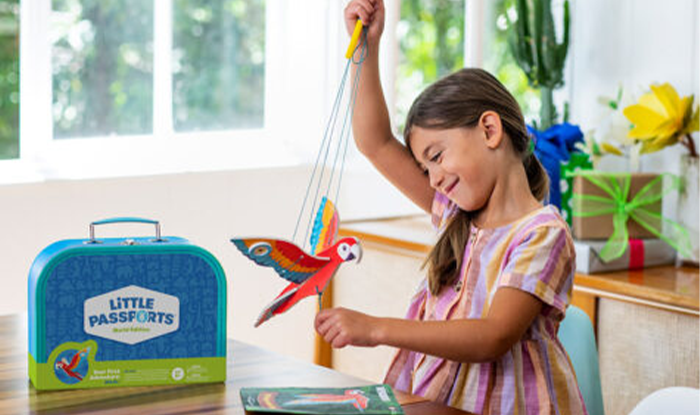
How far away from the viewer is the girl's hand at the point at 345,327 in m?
1.28

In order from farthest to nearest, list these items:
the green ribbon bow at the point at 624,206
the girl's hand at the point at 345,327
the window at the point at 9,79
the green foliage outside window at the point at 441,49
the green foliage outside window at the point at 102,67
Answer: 1. the green foliage outside window at the point at 441,49
2. the green foliage outside window at the point at 102,67
3. the window at the point at 9,79
4. the green ribbon bow at the point at 624,206
5. the girl's hand at the point at 345,327

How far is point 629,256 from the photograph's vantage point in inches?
90.7

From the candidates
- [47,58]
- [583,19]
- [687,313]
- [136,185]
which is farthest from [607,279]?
[47,58]

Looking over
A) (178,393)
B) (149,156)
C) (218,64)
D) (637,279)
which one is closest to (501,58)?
(218,64)

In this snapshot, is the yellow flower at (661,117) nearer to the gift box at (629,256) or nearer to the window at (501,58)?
the gift box at (629,256)

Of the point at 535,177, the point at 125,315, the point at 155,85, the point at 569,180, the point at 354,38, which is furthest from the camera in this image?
the point at 155,85

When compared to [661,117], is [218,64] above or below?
above

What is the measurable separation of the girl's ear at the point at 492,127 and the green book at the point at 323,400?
43cm

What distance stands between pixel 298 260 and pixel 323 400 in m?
0.18

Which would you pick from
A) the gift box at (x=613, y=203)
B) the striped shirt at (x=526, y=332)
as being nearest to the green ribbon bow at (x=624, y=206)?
the gift box at (x=613, y=203)

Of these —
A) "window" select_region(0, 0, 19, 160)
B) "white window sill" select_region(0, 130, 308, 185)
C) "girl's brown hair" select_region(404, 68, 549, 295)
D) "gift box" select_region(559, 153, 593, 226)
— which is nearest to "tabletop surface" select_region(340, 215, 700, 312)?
"gift box" select_region(559, 153, 593, 226)

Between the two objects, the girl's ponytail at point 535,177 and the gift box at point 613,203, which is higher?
the girl's ponytail at point 535,177

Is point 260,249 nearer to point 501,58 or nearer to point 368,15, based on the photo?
point 368,15

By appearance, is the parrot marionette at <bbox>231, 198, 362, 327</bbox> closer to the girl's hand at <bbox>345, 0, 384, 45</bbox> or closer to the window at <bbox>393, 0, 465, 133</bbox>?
the girl's hand at <bbox>345, 0, 384, 45</bbox>
